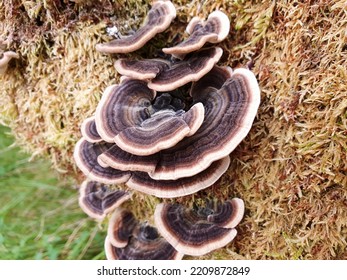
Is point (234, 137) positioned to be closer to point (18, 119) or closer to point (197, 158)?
point (197, 158)

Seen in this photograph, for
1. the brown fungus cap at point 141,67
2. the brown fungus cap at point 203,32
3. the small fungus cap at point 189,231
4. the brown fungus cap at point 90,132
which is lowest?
the small fungus cap at point 189,231

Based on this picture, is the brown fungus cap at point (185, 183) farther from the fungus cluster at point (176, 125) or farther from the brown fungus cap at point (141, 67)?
the brown fungus cap at point (141, 67)

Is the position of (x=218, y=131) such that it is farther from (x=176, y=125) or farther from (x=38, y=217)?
(x=38, y=217)

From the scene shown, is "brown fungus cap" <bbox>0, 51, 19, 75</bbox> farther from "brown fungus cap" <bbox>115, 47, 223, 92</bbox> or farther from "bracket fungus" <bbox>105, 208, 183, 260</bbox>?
"bracket fungus" <bbox>105, 208, 183, 260</bbox>

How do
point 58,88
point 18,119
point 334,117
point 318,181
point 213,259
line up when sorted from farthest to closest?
1. point 18,119
2. point 58,88
3. point 213,259
4. point 318,181
5. point 334,117

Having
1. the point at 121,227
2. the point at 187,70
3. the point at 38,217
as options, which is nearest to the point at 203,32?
the point at 187,70

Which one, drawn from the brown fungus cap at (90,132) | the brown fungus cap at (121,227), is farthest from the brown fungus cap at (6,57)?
the brown fungus cap at (121,227)

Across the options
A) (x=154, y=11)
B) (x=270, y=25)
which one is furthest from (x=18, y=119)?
(x=270, y=25)
